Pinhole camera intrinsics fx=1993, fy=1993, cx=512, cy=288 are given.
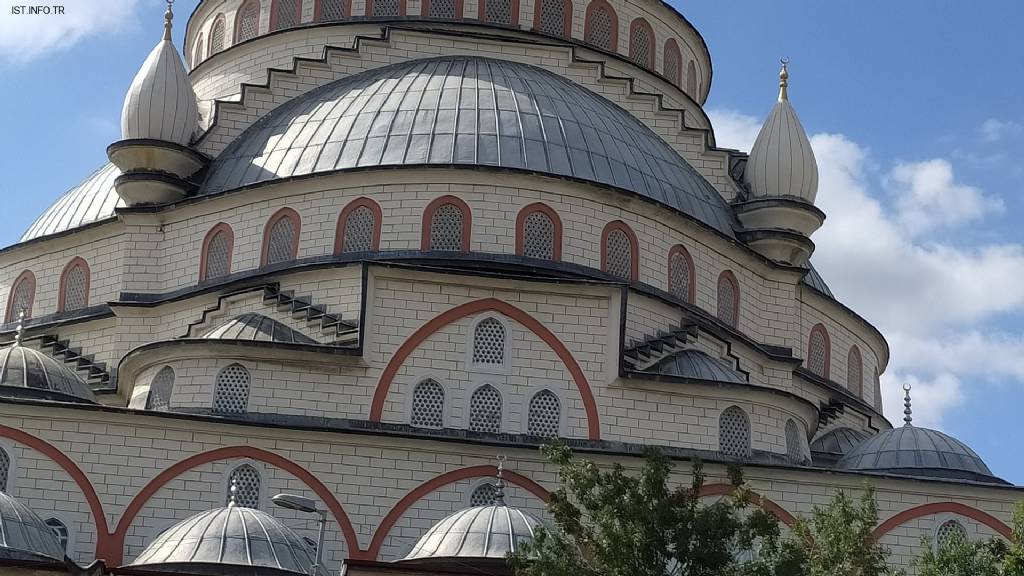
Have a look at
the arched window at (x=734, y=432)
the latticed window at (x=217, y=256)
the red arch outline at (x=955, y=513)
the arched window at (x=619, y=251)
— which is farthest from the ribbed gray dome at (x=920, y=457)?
the latticed window at (x=217, y=256)

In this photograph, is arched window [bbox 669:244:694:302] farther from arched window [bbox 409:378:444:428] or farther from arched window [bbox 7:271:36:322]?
arched window [bbox 7:271:36:322]

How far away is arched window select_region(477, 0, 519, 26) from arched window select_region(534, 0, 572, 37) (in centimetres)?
44

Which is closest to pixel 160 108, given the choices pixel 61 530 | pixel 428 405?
pixel 428 405

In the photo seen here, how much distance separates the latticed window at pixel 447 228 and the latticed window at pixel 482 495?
509cm

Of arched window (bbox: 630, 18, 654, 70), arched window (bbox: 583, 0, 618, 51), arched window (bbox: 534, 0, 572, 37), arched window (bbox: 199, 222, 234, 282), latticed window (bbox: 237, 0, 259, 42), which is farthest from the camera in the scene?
arched window (bbox: 630, 18, 654, 70)

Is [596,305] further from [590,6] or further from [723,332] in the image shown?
[590,6]

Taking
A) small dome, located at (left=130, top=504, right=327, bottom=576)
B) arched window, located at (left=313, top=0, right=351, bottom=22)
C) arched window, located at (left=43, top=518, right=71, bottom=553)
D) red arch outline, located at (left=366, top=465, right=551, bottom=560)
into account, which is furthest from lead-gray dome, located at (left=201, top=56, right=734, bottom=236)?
small dome, located at (left=130, top=504, right=327, bottom=576)

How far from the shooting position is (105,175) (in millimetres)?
40031

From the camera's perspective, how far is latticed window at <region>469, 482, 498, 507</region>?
29.0 metres

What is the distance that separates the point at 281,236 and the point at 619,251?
568 centimetres

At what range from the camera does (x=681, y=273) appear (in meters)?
34.2

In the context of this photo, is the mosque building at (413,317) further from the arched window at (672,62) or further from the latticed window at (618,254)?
the arched window at (672,62)

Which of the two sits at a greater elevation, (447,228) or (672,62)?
(672,62)

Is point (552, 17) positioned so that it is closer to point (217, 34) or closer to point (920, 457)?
point (217, 34)
